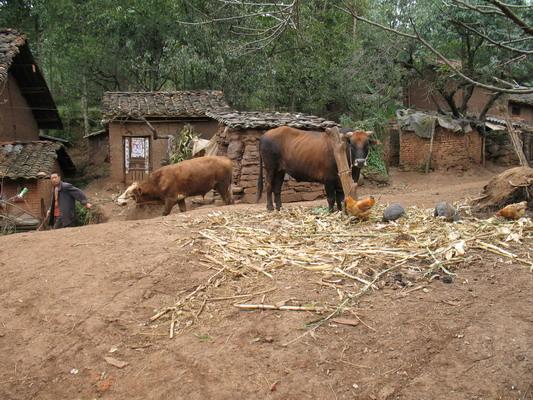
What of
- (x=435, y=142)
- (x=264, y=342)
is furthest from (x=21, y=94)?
(x=264, y=342)

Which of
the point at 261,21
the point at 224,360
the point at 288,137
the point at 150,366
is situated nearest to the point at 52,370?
the point at 150,366

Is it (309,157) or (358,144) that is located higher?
(358,144)

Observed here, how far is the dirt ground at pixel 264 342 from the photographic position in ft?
12.0

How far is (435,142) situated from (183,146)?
915cm

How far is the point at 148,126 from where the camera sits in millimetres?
20359

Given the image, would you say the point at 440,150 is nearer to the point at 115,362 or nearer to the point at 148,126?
the point at 148,126

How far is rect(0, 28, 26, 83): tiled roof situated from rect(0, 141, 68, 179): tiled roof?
7.29 ft

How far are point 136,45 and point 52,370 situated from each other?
2155cm

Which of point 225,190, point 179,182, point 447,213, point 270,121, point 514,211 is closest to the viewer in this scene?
point 514,211

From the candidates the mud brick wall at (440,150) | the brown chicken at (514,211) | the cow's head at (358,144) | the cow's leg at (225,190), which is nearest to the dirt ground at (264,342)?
the brown chicken at (514,211)

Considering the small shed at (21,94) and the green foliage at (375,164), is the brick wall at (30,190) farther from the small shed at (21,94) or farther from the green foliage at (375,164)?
the green foliage at (375,164)

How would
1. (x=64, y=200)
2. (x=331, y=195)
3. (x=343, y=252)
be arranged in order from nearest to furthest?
1. (x=343, y=252)
2. (x=331, y=195)
3. (x=64, y=200)

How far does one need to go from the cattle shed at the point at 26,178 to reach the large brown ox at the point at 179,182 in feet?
15.5

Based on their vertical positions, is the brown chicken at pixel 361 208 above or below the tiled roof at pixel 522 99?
below
